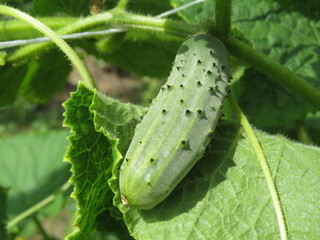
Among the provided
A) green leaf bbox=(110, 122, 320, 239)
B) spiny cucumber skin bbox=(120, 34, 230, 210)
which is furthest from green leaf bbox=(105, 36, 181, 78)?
green leaf bbox=(110, 122, 320, 239)

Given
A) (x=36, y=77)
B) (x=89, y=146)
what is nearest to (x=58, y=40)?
(x=89, y=146)

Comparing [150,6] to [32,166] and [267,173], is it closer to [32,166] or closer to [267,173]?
[267,173]

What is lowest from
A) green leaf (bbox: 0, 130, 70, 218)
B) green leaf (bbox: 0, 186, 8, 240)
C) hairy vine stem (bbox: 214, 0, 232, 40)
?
green leaf (bbox: 0, 130, 70, 218)

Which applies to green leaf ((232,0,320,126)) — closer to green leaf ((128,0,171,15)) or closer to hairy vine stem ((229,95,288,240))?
green leaf ((128,0,171,15))

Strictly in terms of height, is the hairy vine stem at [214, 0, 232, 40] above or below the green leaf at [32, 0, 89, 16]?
above

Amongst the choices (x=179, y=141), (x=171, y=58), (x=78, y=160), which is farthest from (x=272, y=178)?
(x=171, y=58)

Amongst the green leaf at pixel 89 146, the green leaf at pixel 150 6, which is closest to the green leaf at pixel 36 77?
the green leaf at pixel 150 6
